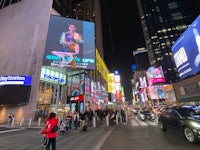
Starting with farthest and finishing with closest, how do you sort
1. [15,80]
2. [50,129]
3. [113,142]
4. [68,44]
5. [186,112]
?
[68,44] < [15,80] < [186,112] < [113,142] < [50,129]

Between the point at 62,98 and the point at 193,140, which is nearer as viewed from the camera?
the point at 193,140

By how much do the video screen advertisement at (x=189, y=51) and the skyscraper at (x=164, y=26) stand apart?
7576 cm

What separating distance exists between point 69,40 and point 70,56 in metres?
4.30

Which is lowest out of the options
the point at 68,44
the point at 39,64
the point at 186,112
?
the point at 186,112

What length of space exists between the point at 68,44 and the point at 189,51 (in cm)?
2622

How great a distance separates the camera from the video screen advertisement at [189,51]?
904 inches

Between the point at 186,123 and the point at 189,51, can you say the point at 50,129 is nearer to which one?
the point at 186,123

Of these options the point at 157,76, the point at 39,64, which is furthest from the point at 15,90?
the point at 157,76

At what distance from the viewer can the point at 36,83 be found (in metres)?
22.0

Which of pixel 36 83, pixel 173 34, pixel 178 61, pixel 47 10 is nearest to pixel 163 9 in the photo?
pixel 173 34

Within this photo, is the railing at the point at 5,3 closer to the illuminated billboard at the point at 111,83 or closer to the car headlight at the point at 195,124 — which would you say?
the illuminated billboard at the point at 111,83

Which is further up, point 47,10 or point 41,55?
point 47,10

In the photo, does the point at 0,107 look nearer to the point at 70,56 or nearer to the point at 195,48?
the point at 70,56

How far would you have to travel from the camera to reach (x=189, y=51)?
993 inches
